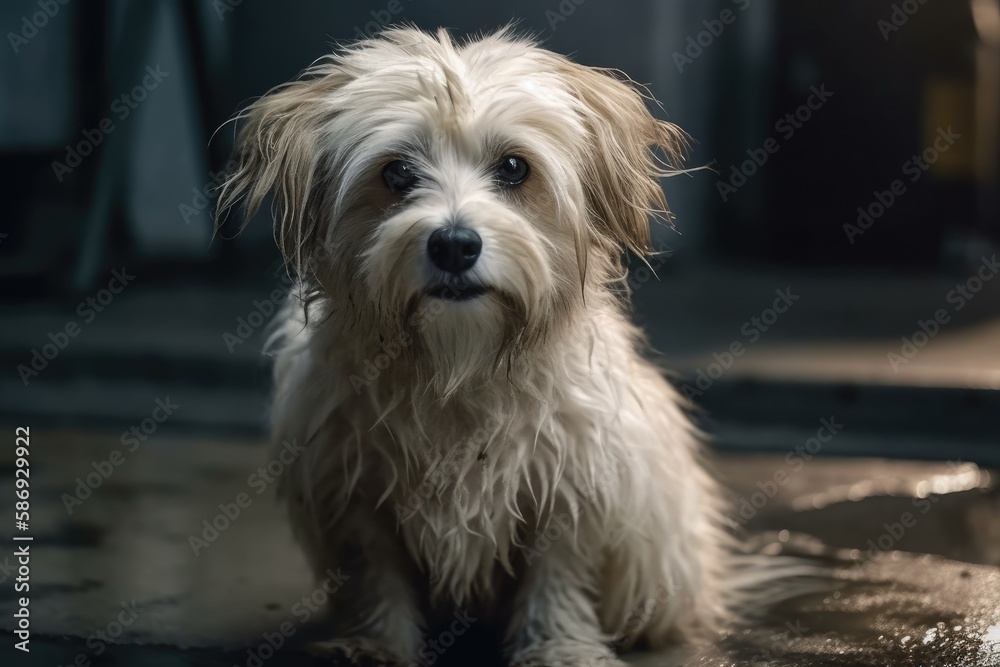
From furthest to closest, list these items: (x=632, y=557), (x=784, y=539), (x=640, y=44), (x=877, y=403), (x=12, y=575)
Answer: (x=640, y=44), (x=877, y=403), (x=784, y=539), (x=12, y=575), (x=632, y=557)

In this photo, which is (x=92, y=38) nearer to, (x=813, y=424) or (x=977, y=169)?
(x=813, y=424)

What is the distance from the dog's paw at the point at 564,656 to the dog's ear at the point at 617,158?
100cm

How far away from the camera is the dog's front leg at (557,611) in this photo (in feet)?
9.52

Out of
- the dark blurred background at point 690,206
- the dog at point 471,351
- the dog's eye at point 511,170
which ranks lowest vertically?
the dark blurred background at point 690,206

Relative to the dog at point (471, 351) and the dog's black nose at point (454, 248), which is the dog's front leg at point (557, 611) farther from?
the dog's black nose at point (454, 248)

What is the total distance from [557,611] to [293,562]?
51.3 inches

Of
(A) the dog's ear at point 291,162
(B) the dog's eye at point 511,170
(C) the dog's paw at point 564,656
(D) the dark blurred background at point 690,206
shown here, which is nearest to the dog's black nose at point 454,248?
(B) the dog's eye at point 511,170

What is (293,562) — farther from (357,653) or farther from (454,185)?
(454,185)

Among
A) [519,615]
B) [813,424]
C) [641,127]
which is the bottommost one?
[813,424]

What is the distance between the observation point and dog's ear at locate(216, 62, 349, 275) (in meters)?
2.75

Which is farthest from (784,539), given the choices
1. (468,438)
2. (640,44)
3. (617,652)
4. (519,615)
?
(640,44)

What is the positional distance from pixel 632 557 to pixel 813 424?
2852mm

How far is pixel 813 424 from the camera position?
561 centimetres

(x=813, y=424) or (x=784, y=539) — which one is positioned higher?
(x=784, y=539)
